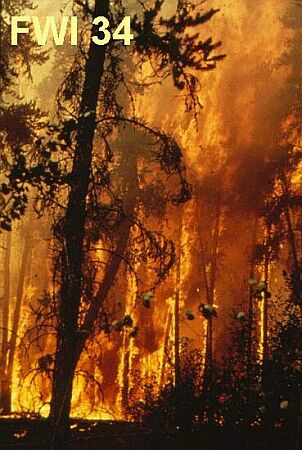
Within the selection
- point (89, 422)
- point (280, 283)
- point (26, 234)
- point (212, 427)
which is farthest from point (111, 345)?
point (212, 427)

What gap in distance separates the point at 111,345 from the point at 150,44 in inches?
741

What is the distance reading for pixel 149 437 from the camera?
538 inches

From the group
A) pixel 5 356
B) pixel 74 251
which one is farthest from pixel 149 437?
pixel 5 356

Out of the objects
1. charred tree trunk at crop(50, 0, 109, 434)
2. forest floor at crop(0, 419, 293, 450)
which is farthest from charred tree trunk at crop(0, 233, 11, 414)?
charred tree trunk at crop(50, 0, 109, 434)

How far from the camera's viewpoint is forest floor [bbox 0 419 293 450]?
39.9 ft

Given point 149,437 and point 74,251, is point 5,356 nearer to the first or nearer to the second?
point 149,437

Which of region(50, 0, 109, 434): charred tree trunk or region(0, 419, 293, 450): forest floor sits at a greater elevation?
region(50, 0, 109, 434): charred tree trunk

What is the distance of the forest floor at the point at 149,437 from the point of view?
1216 centimetres

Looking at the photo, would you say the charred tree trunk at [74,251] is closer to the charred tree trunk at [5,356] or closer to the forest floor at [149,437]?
the forest floor at [149,437]

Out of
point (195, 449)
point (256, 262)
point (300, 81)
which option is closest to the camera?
point (195, 449)

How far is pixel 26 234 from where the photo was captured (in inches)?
1023

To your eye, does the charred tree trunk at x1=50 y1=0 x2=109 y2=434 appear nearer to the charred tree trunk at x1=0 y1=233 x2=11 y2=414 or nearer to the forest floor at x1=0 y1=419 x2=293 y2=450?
the forest floor at x1=0 y1=419 x2=293 y2=450

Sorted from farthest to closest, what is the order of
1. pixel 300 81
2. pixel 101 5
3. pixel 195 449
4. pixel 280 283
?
pixel 280 283, pixel 300 81, pixel 195 449, pixel 101 5

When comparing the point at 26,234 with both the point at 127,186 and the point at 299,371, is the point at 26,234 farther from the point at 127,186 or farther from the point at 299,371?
the point at 299,371
